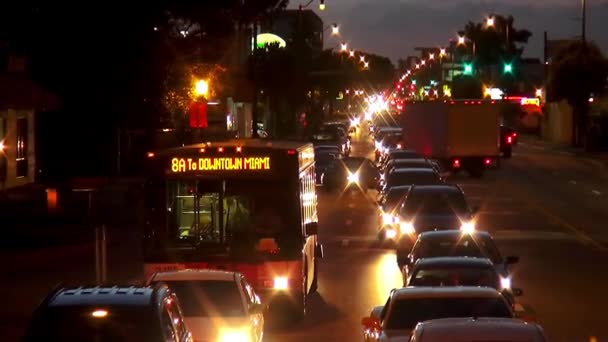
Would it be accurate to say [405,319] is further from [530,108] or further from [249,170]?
[530,108]

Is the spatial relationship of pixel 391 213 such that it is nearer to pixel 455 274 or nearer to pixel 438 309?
pixel 455 274

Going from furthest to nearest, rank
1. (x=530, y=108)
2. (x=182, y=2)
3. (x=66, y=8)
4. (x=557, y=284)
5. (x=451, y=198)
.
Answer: (x=530, y=108), (x=182, y=2), (x=66, y=8), (x=451, y=198), (x=557, y=284)

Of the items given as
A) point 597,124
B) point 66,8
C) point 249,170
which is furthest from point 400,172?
point 597,124

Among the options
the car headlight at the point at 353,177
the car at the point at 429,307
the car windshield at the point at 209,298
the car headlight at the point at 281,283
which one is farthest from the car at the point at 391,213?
the car headlight at the point at 353,177

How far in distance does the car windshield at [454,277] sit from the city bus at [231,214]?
100 inches

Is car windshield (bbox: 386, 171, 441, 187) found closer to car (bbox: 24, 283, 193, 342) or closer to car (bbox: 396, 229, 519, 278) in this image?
car (bbox: 396, 229, 519, 278)

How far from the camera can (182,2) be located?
128ft

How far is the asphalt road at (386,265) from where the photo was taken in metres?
20.0

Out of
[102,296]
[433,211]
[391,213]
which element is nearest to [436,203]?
[433,211]

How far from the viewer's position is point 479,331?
30.4 feet

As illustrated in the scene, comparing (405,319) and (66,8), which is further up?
(66,8)

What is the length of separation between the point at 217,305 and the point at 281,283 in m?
4.35

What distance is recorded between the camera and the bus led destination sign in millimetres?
18562

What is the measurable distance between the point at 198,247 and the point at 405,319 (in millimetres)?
5847
